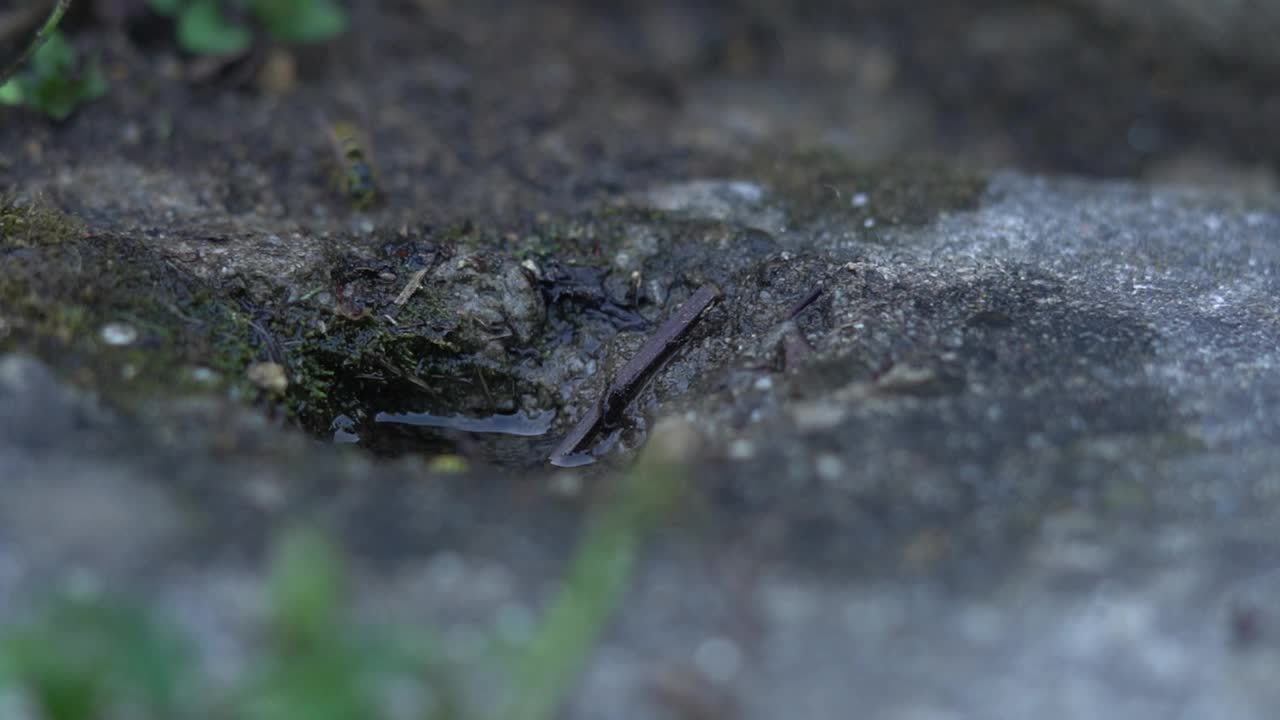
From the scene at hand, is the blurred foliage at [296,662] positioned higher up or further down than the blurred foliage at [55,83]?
higher up

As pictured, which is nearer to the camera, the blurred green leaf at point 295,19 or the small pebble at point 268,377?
the small pebble at point 268,377

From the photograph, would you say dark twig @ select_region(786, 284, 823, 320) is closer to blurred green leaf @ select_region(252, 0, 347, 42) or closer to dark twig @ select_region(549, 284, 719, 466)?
dark twig @ select_region(549, 284, 719, 466)

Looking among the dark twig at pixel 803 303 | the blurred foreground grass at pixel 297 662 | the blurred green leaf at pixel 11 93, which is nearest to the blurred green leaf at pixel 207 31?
the blurred green leaf at pixel 11 93

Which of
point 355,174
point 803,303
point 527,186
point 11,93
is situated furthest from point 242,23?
Answer: point 803,303

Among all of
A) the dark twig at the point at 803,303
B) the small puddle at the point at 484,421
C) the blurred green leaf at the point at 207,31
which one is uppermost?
the dark twig at the point at 803,303

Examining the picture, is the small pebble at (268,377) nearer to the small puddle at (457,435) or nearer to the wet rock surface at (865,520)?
the wet rock surface at (865,520)

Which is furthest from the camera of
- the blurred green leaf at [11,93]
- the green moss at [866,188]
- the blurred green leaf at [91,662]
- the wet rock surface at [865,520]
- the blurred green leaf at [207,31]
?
the blurred green leaf at [207,31]
